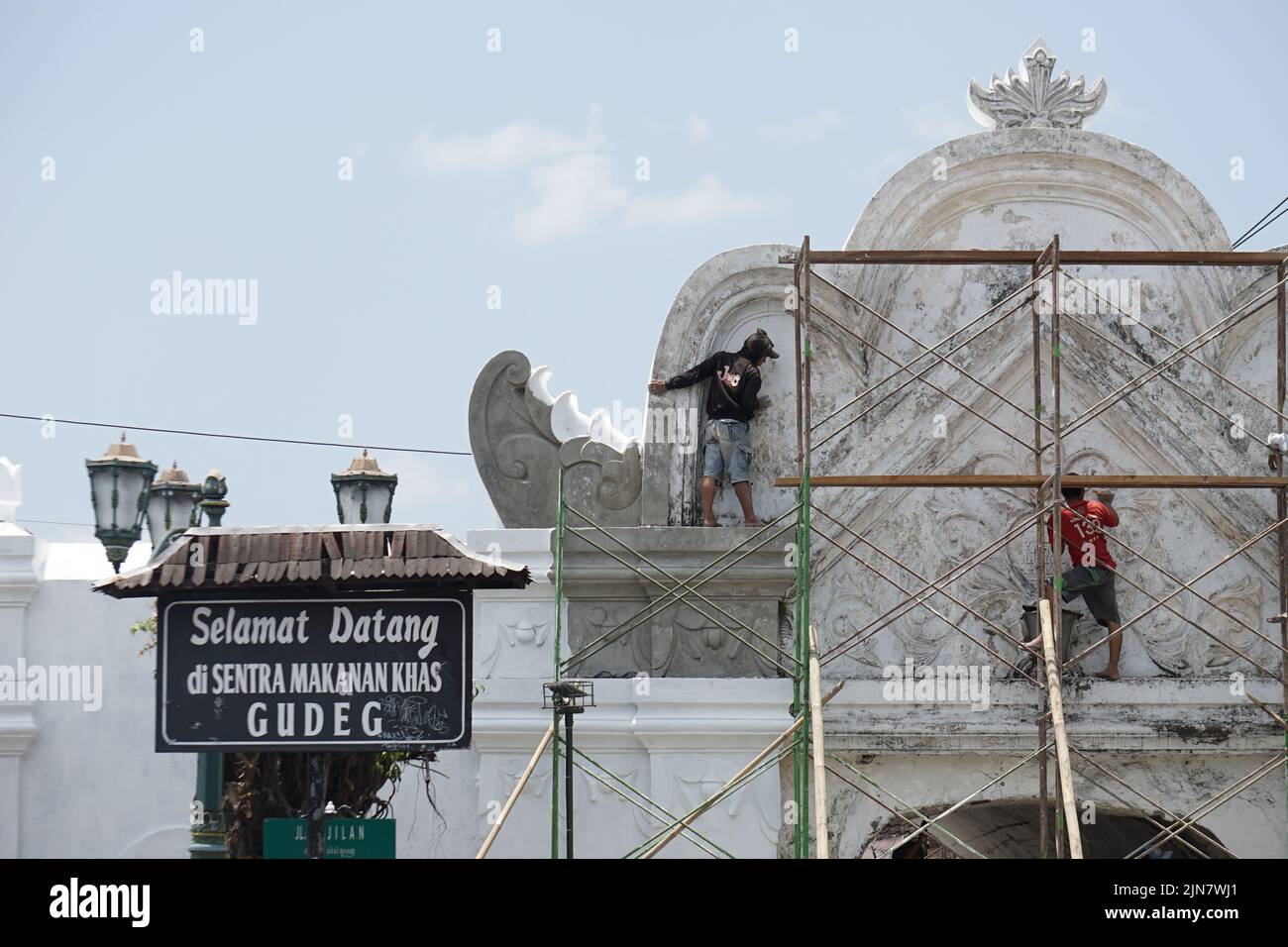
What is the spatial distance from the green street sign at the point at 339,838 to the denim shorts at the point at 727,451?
4.03m

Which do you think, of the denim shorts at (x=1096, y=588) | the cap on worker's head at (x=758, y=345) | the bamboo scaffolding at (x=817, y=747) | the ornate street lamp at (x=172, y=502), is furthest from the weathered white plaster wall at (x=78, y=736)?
the denim shorts at (x=1096, y=588)

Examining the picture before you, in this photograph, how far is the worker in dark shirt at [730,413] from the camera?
12797 mm

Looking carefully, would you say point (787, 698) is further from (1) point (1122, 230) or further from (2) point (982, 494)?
(1) point (1122, 230)

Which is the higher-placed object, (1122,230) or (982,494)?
(1122,230)

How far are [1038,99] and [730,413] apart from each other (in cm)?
300

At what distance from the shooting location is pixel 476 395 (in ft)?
43.5

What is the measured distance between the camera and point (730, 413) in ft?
42.1

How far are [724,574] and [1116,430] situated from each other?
280cm

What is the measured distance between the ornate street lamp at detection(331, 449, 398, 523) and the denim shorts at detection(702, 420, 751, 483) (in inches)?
83.4

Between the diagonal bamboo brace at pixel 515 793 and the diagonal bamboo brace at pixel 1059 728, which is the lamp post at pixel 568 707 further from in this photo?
the diagonal bamboo brace at pixel 1059 728
